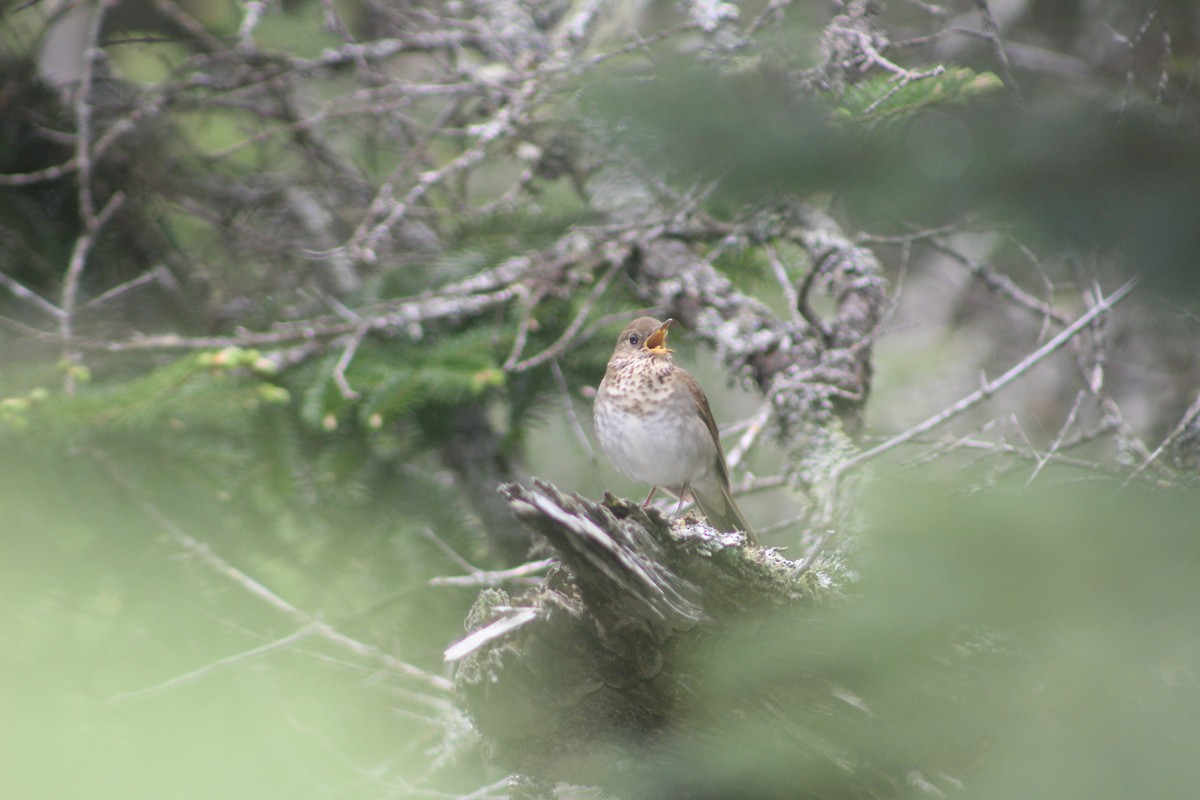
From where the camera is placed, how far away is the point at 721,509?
127 inches

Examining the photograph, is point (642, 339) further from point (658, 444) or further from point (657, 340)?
point (658, 444)

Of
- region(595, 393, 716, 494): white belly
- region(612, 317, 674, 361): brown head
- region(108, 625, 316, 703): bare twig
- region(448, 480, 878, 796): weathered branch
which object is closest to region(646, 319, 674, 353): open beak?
region(612, 317, 674, 361): brown head

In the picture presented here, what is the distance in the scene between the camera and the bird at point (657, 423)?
2.94m

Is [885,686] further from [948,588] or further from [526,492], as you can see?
[526,492]

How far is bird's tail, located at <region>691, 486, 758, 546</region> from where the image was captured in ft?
10.2

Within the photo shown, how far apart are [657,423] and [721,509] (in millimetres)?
461

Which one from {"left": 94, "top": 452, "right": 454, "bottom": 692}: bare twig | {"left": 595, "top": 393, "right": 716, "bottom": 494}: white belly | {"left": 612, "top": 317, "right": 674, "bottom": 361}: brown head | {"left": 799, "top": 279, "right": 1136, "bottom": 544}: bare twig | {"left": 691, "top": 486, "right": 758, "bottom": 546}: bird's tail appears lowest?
{"left": 94, "top": 452, "right": 454, "bottom": 692}: bare twig

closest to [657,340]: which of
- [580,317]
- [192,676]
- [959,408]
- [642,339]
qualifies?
[642,339]

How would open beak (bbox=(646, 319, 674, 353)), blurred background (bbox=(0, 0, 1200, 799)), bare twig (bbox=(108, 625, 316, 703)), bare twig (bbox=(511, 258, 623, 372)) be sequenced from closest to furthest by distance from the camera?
1. blurred background (bbox=(0, 0, 1200, 799))
2. bare twig (bbox=(108, 625, 316, 703))
3. open beak (bbox=(646, 319, 674, 353))
4. bare twig (bbox=(511, 258, 623, 372))

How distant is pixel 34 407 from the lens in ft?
10.1

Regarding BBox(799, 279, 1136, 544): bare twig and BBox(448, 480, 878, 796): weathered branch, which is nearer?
BBox(448, 480, 878, 796): weathered branch

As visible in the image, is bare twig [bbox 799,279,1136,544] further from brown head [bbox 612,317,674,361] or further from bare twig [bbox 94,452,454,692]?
bare twig [bbox 94,452,454,692]

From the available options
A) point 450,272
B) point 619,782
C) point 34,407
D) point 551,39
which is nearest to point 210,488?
point 34,407

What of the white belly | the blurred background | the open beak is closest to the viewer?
the blurred background
